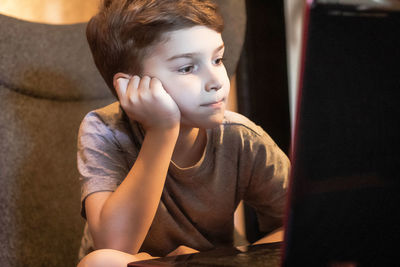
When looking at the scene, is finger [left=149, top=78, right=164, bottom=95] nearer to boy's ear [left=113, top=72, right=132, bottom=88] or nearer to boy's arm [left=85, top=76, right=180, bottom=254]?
boy's arm [left=85, top=76, right=180, bottom=254]

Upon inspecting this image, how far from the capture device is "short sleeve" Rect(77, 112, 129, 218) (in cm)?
92

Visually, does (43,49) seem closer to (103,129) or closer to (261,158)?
(103,129)

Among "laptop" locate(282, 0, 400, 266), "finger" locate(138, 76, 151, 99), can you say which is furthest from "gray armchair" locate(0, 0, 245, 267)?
"laptop" locate(282, 0, 400, 266)

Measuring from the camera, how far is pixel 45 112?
1234 mm

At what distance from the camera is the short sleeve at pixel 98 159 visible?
3.00 ft

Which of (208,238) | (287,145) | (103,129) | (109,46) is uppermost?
(109,46)

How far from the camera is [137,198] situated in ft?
2.80

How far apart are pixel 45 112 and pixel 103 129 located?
0.31 metres

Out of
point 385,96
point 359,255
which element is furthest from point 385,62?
point 359,255

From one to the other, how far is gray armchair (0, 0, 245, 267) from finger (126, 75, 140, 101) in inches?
15.7

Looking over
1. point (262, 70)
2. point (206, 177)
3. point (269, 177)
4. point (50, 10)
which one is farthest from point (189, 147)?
point (50, 10)

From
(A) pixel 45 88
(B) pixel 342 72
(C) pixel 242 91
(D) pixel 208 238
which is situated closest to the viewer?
(B) pixel 342 72

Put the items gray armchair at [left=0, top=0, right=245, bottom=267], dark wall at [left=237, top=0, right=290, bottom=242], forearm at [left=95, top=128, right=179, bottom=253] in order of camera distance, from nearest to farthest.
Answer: forearm at [left=95, top=128, right=179, bottom=253]
gray armchair at [left=0, top=0, right=245, bottom=267]
dark wall at [left=237, top=0, right=290, bottom=242]

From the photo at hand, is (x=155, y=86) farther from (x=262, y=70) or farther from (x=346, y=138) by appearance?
(x=262, y=70)
